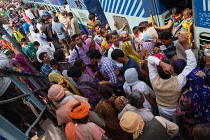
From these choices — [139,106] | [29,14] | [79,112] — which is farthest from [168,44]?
[29,14]

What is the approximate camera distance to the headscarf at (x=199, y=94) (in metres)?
1.93

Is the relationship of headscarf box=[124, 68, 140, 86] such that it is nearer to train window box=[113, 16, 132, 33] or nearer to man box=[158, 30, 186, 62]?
man box=[158, 30, 186, 62]

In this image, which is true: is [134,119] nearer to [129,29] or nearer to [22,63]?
[129,29]

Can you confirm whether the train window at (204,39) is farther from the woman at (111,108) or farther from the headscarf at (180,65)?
the woman at (111,108)

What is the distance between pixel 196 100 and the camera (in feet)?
6.53

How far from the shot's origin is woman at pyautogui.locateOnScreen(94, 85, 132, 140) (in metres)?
2.20

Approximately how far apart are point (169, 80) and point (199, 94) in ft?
1.24

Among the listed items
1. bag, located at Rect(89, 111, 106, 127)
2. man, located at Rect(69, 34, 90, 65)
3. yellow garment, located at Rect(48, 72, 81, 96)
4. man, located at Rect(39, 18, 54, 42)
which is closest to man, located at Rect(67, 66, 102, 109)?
yellow garment, located at Rect(48, 72, 81, 96)

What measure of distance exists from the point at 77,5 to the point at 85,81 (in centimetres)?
563

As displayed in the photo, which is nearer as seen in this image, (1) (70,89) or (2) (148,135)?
(2) (148,135)

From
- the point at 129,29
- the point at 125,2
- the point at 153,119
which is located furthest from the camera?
the point at 129,29

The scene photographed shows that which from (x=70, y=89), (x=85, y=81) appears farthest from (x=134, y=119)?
(x=70, y=89)

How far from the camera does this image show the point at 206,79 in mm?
2021

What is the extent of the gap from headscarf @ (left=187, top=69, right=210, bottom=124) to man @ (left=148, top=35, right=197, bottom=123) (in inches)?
4.4
